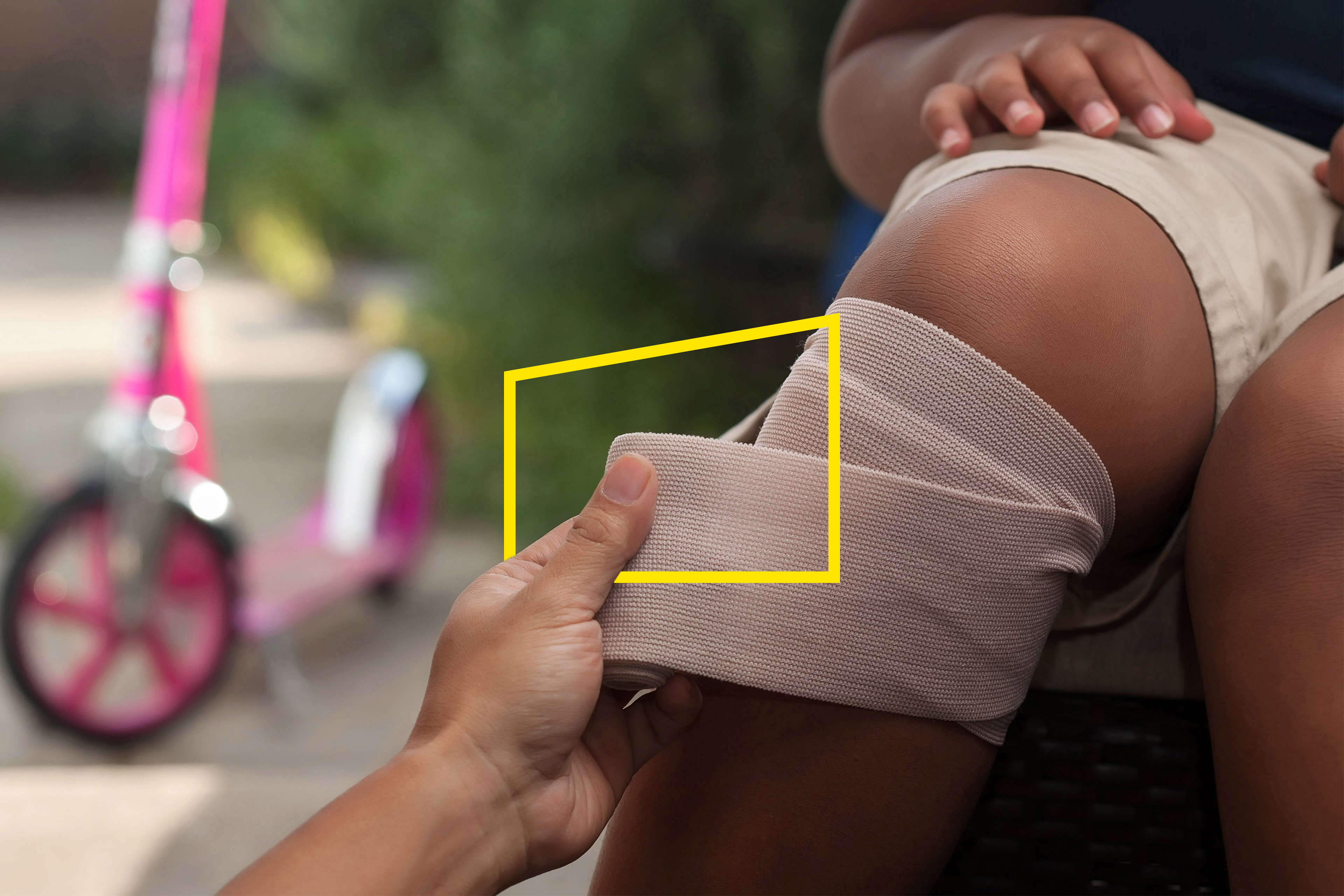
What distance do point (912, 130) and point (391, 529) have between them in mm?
1465

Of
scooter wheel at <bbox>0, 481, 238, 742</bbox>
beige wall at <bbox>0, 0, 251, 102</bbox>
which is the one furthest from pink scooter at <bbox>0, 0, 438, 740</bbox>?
beige wall at <bbox>0, 0, 251, 102</bbox>

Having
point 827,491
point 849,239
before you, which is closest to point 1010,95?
point 827,491

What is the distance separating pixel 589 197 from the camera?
6.82 ft

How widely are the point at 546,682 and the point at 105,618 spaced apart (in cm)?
123

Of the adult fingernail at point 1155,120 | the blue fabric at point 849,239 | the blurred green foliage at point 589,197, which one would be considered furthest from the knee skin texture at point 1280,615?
the blurred green foliage at point 589,197

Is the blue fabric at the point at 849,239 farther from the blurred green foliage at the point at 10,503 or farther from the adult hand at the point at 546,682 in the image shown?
the blurred green foliage at the point at 10,503

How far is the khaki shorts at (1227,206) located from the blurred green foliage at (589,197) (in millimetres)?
1179

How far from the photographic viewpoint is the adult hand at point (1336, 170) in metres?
0.53

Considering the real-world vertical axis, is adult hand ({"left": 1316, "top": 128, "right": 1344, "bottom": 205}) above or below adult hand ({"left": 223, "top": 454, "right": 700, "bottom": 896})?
above

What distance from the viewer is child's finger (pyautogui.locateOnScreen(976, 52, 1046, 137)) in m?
0.54

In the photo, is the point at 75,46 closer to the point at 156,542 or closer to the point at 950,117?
the point at 156,542

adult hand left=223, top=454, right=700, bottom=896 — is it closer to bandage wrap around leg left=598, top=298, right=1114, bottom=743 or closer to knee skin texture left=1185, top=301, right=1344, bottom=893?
bandage wrap around leg left=598, top=298, right=1114, bottom=743

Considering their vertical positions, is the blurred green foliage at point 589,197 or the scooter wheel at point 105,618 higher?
the blurred green foliage at point 589,197

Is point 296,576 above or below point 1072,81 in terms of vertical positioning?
below
